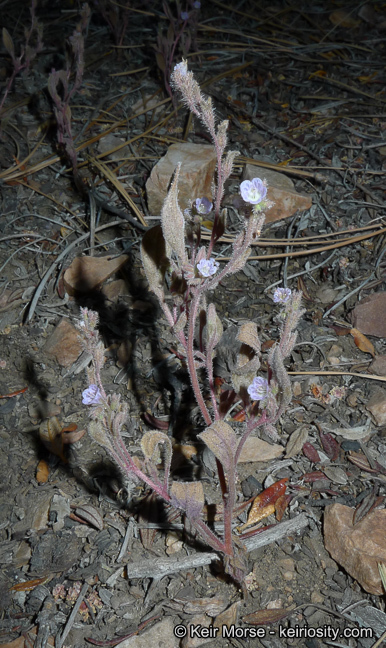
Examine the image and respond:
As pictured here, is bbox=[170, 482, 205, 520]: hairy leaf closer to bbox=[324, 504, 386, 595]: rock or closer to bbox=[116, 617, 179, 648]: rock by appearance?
bbox=[116, 617, 179, 648]: rock

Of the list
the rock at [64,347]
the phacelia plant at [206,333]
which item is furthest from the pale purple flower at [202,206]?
the rock at [64,347]

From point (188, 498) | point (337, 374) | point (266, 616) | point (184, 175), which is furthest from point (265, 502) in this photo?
point (184, 175)

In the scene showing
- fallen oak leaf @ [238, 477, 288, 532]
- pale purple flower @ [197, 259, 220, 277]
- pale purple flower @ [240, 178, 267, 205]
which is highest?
pale purple flower @ [240, 178, 267, 205]

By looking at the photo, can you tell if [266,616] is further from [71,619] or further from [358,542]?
[71,619]

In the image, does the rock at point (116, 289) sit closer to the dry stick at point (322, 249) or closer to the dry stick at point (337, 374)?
the dry stick at point (322, 249)

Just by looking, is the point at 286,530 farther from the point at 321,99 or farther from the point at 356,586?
the point at 321,99

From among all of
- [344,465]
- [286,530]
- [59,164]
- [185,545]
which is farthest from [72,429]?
[59,164]

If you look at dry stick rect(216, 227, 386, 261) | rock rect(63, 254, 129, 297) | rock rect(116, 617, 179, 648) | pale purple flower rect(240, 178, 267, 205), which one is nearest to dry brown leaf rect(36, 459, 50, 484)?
rock rect(116, 617, 179, 648)
